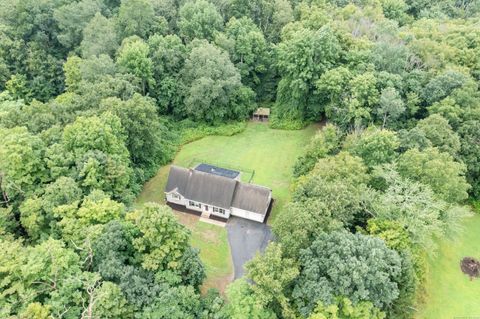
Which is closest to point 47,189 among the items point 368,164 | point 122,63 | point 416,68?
point 122,63

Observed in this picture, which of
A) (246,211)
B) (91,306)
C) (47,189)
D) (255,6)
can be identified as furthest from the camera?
(255,6)

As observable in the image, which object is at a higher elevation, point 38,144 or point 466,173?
point 466,173

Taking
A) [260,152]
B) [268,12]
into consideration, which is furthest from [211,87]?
[268,12]

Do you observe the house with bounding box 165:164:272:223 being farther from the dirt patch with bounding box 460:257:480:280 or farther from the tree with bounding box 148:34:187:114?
the dirt patch with bounding box 460:257:480:280

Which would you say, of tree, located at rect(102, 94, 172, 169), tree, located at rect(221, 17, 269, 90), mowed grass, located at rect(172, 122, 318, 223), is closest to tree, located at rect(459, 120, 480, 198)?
mowed grass, located at rect(172, 122, 318, 223)

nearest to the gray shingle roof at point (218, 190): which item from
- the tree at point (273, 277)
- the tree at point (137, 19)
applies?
the tree at point (273, 277)

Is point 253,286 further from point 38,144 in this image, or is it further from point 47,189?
point 38,144
